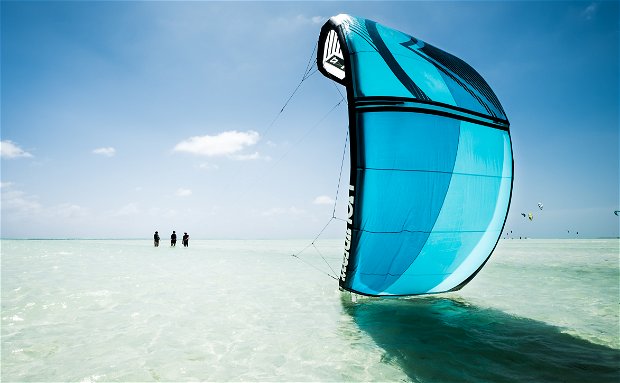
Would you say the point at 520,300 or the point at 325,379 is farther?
the point at 520,300

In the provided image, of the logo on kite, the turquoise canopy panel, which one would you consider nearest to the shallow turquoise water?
the turquoise canopy panel

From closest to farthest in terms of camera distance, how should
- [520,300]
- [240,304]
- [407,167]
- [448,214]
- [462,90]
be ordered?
[407,167]
[448,214]
[462,90]
[240,304]
[520,300]

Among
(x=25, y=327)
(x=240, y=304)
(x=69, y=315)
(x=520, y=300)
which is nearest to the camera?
(x=25, y=327)

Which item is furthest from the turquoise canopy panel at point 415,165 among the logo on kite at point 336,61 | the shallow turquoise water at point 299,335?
the shallow turquoise water at point 299,335

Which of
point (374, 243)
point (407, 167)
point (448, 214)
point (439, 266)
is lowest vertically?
point (439, 266)

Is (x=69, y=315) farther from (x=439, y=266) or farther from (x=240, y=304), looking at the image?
(x=439, y=266)

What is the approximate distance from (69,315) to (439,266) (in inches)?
357

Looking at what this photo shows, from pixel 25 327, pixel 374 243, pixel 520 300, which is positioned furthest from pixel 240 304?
pixel 520 300

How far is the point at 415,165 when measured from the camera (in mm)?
5254

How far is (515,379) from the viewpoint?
15.2 feet

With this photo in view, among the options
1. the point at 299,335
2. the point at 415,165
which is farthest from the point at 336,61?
the point at 299,335

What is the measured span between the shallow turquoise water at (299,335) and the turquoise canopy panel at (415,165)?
131cm

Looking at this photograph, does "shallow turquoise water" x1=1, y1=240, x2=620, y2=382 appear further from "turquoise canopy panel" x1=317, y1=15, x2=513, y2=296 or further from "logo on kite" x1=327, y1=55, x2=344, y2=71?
"logo on kite" x1=327, y1=55, x2=344, y2=71

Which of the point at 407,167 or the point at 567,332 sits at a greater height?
the point at 407,167
